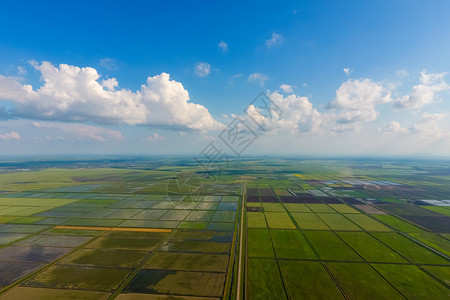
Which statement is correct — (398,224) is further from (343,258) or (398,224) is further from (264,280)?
(264,280)

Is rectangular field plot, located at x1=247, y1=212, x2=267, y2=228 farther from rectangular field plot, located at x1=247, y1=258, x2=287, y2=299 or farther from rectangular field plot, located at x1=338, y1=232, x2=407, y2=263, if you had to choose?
rectangular field plot, located at x1=338, y1=232, x2=407, y2=263

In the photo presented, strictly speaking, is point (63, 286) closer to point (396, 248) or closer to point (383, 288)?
point (383, 288)

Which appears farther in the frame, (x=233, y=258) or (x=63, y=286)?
(x=233, y=258)

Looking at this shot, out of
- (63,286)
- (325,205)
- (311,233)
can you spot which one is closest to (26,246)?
(63,286)

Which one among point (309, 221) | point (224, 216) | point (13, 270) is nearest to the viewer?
point (13, 270)

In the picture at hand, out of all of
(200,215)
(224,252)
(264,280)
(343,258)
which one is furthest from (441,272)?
(200,215)

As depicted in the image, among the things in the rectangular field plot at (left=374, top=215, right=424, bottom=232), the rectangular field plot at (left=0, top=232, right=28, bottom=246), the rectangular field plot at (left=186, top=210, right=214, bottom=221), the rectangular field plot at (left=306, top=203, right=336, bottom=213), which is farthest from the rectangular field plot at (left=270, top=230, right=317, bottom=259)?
the rectangular field plot at (left=0, top=232, right=28, bottom=246)

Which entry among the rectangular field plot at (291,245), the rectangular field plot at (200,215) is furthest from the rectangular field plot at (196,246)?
the rectangular field plot at (200,215)
